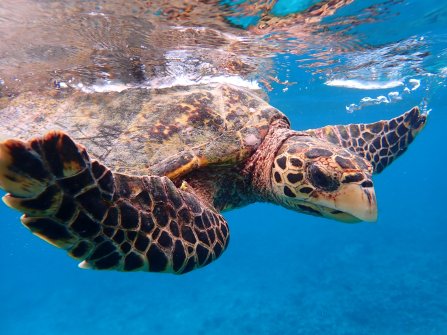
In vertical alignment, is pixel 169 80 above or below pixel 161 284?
above

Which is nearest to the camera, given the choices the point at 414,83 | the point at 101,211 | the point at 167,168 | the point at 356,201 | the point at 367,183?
the point at 101,211

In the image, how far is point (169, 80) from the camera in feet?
27.6

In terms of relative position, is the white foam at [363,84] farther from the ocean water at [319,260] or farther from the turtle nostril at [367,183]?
the turtle nostril at [367,183]

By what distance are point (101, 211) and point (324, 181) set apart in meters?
2.44

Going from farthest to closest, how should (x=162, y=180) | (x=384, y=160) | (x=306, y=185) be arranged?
1. (x=384, y=160)
2. (x=306, y=185)
3. (x=162, y=180)

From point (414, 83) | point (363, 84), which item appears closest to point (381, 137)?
point (363, 84)

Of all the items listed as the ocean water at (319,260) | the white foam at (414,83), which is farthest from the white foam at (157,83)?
the white foam at (414,83)

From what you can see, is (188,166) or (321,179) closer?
(321,179)

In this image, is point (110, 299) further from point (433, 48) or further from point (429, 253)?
point (433, 48)

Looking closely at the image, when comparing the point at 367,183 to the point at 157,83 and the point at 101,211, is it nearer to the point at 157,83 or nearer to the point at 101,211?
the point at 101,211

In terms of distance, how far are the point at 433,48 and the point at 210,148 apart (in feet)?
36.8

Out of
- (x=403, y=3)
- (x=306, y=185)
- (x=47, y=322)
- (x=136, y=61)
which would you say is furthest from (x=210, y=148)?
(x=47, y=322)

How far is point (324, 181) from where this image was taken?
12.4 feet

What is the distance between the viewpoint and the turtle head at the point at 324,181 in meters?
3.58
